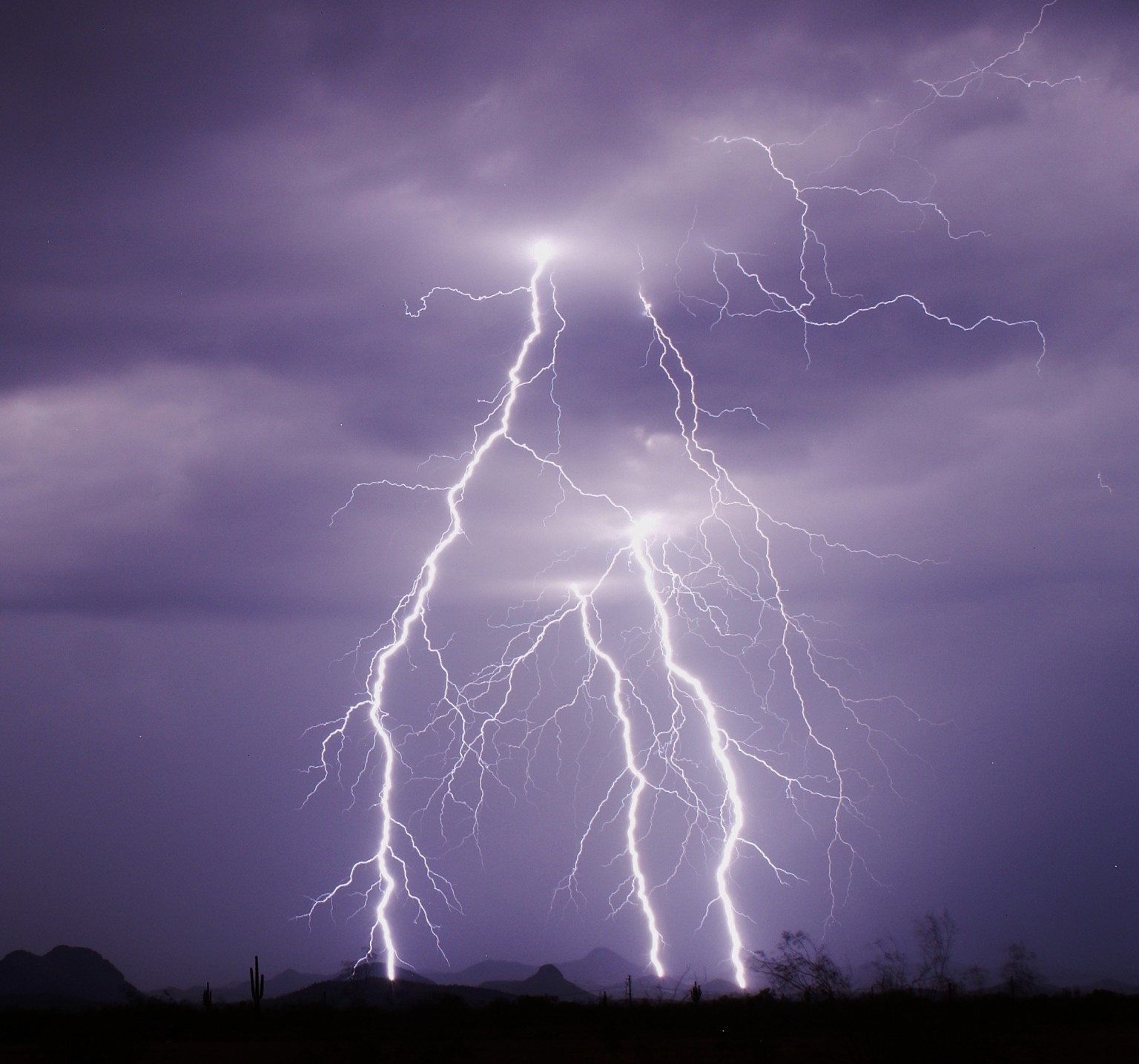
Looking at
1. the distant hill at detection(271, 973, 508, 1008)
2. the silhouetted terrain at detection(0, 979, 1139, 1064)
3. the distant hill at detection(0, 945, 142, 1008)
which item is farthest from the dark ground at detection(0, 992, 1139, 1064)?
the distant hill at detection(0, 945, 142, 1008)

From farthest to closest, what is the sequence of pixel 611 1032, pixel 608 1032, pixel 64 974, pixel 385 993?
pixel 64 974, pixel 385 993, pixel 608 1032, pixel 611 1032

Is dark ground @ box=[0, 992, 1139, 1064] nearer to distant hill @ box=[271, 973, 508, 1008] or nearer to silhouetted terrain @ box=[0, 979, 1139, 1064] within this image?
silhouetted terrain @ box=[0, 979, 1139, 1064]

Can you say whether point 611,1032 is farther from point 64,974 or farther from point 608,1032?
point 64,974

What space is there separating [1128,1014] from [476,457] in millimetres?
Result: 18580

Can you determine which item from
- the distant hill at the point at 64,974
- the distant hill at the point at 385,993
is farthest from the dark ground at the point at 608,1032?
the distant hill at the point at 64,974

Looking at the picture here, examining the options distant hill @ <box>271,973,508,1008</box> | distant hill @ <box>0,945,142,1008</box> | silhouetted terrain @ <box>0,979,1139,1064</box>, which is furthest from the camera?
distant hill @ <box>0,945,142,1008</box>

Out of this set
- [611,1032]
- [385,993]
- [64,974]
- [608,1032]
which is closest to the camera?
[611,1032]

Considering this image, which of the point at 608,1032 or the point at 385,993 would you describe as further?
the point at 385,993

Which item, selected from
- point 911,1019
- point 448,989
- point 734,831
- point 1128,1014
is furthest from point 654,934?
point 448,989

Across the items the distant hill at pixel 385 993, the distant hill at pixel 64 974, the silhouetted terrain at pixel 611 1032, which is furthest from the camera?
the distant hill at pixel 64 974

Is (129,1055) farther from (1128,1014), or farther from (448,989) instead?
(448,989)

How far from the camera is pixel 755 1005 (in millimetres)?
20875

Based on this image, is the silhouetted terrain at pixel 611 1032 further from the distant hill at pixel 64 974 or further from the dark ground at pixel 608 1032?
the distant hill at pixel 64 974

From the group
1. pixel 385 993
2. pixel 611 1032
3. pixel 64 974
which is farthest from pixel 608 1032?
pixel 64 974
